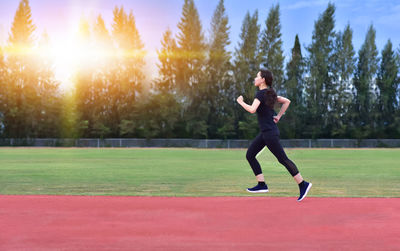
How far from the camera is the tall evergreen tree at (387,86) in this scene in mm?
64938

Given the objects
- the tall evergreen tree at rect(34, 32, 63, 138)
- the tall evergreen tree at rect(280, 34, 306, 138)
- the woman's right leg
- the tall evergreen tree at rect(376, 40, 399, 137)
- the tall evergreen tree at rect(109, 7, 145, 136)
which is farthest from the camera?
the tall evergreen tree at rect(109, 7, 145, 136)

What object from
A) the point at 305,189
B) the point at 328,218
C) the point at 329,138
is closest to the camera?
the point at 328,218

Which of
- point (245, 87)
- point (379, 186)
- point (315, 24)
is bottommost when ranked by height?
point (379, 186)

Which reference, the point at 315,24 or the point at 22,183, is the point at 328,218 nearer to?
the point at 22,183

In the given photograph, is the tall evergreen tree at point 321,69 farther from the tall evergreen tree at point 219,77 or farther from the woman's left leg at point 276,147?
the woman's left leg at point 276,147

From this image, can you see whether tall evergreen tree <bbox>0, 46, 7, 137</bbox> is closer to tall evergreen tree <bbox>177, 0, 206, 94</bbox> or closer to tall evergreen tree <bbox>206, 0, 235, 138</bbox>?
tall evergreen tree <bbox>177, 0, 206, 94</bbox>

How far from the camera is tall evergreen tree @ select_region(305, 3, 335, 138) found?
2549 inches

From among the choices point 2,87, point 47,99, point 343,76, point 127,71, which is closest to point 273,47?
point 343,76

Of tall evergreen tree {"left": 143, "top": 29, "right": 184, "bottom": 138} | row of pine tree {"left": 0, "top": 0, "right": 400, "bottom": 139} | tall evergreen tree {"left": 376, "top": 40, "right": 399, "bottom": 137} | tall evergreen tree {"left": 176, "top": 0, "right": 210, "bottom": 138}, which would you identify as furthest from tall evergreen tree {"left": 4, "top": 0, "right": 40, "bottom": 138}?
tall evergreen tree {"left": 376, "top": 40, "right": 399, "bottom": 137}

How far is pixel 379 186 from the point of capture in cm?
1222

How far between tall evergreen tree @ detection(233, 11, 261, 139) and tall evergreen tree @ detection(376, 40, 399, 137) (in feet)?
55.8

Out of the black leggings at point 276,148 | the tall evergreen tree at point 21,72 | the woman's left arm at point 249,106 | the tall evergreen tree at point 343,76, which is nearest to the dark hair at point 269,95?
the woman's left arm at point 249,106

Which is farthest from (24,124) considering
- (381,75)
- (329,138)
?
(381,75)

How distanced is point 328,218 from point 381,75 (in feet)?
211
